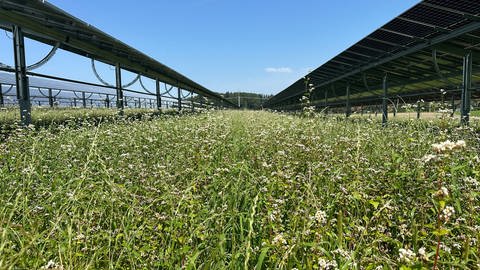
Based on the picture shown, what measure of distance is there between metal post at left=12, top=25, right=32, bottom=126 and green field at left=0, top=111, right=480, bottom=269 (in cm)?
329

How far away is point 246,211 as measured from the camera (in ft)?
8.27

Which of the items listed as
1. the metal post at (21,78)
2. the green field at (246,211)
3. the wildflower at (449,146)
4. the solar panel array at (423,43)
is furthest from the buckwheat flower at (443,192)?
the metal post at (21,78)

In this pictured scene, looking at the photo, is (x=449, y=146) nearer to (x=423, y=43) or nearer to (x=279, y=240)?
(x=279, y=240)

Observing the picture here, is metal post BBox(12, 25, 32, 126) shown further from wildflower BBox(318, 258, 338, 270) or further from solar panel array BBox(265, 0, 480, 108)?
solar panel array BBox(265, 0, 480, 108)

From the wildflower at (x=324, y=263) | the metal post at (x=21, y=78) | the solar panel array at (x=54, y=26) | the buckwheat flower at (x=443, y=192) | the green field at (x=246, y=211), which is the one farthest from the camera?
the metal post at (x=21, y=78)

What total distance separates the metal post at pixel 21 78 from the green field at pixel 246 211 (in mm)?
3293

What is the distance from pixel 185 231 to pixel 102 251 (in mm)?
488

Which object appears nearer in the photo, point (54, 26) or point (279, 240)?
point (279, 240)

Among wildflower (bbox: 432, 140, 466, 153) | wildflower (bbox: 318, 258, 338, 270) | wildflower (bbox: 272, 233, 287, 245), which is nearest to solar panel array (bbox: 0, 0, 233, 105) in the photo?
wildflower (bbox: 272, 233, 287, 245)

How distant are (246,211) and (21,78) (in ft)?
22.9

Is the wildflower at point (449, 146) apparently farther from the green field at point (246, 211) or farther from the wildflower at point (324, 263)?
the wildflower at point (324, 263)

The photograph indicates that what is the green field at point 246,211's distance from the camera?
1.69 meters

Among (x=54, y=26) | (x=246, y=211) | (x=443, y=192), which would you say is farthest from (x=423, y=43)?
(x=54, y=26)

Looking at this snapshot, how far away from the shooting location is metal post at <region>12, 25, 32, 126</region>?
6.95 meters
